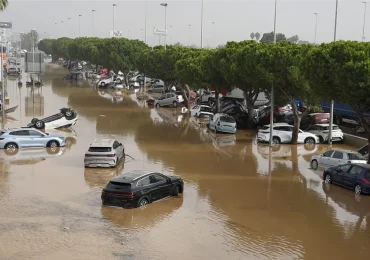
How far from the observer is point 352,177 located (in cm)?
2042

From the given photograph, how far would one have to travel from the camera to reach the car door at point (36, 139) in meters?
28.6

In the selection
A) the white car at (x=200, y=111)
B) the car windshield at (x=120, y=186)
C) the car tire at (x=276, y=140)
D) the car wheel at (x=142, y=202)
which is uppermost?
the white car at (x=200, y=111)

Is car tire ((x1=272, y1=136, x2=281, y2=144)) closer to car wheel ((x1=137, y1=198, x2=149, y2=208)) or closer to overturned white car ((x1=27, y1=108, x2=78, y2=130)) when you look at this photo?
overturned white car ((x1=27, y1=108, x2=78, y2=130))

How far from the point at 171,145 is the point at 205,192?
1119 centimetres

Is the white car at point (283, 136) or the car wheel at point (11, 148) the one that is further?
the white car at point (283, 136)

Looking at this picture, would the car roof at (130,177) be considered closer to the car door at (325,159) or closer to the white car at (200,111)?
the car door at (325,159)

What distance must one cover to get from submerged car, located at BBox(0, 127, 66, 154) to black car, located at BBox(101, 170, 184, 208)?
1193cm

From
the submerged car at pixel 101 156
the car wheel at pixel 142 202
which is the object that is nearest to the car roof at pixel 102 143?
the submerged car at pixel 101 156

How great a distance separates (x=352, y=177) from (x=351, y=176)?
0.09m

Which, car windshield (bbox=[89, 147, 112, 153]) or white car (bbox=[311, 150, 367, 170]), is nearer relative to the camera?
white car (bbox=[311, 150, 367, 170])

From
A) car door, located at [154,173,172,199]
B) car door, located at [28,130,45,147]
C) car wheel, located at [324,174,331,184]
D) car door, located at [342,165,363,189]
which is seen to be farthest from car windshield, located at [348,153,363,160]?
car door, located at [28,130,45,147]

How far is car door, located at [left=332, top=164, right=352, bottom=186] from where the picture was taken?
2100 cm

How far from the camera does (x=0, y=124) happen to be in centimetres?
3759

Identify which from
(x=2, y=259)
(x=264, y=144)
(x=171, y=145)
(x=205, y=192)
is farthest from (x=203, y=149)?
(x=2, y=259)
